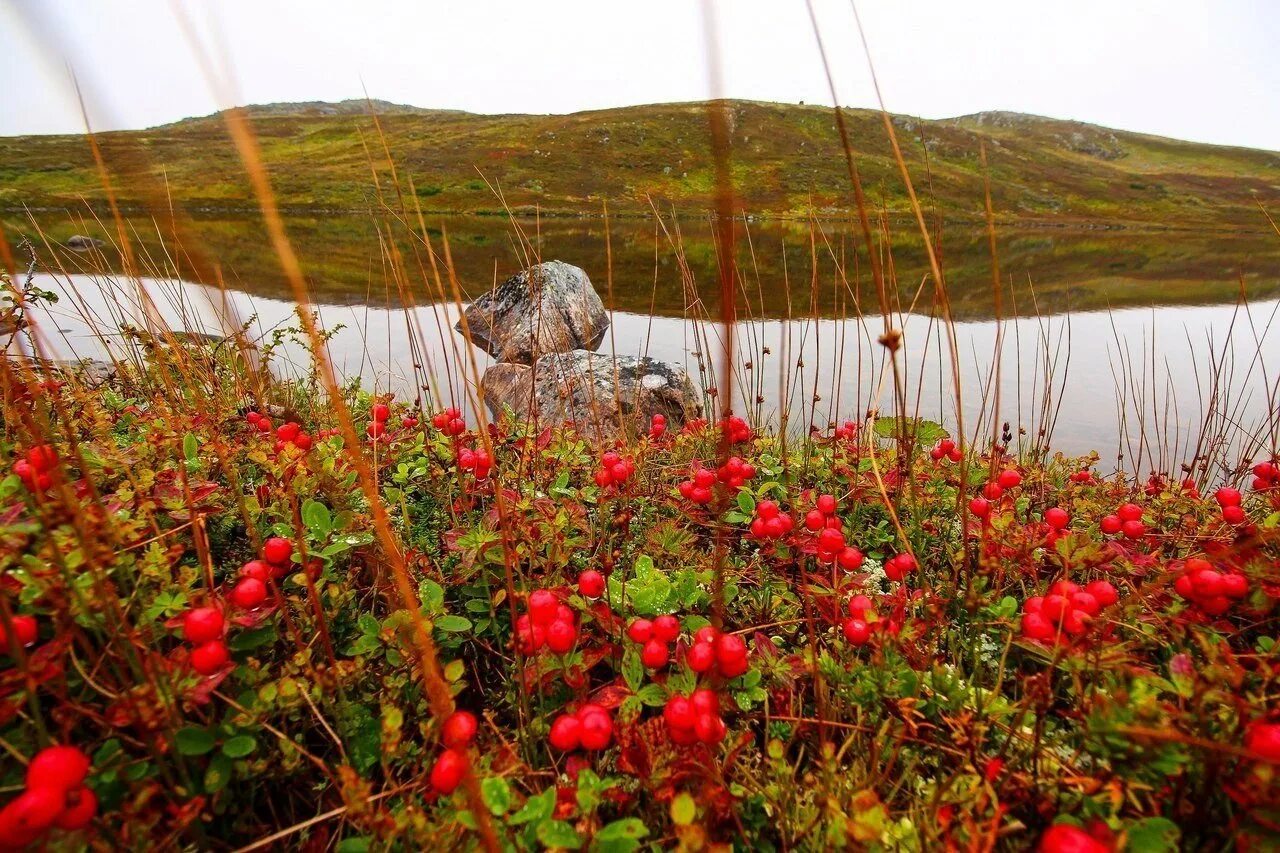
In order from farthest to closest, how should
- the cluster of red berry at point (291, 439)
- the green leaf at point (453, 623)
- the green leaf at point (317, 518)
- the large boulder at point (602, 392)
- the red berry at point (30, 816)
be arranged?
the large boulder at point (602, 392), the cluster of red berry at point (291, 439), the green leaf at point (317, 518), the green leaf at point (453, 623), the red berry at point (30, 816)

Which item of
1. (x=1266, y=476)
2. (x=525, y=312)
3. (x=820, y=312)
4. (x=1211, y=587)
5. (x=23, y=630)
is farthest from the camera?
(x=820, y=312)

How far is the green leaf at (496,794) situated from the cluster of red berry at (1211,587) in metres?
1.47

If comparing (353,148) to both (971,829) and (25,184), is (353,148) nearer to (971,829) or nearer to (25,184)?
(25,184)

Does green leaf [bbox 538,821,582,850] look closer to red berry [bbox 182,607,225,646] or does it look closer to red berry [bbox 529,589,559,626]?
red berry [bbox 529,589,559,626]

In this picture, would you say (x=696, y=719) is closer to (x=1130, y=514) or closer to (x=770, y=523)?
(x=770, y=523)

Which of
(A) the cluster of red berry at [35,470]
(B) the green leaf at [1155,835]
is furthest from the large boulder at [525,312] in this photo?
(B) the green leaf at [1155,835]

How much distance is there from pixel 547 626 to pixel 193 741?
2.00ft

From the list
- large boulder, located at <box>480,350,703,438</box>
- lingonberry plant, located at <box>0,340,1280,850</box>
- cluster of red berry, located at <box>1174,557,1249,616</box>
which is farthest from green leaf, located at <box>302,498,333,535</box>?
large boulder, located at <box>480,350,703,438</box>

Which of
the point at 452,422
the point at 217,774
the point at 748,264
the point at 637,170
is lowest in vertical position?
the point at 217,774

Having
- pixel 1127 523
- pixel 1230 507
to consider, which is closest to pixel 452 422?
pixel 1127 523

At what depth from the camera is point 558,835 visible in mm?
810

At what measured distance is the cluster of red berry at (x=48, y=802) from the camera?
0.65m

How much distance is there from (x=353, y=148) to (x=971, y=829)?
55652 mm

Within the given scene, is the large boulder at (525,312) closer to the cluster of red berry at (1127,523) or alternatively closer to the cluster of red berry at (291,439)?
the cluster of red berry at (291,439)
